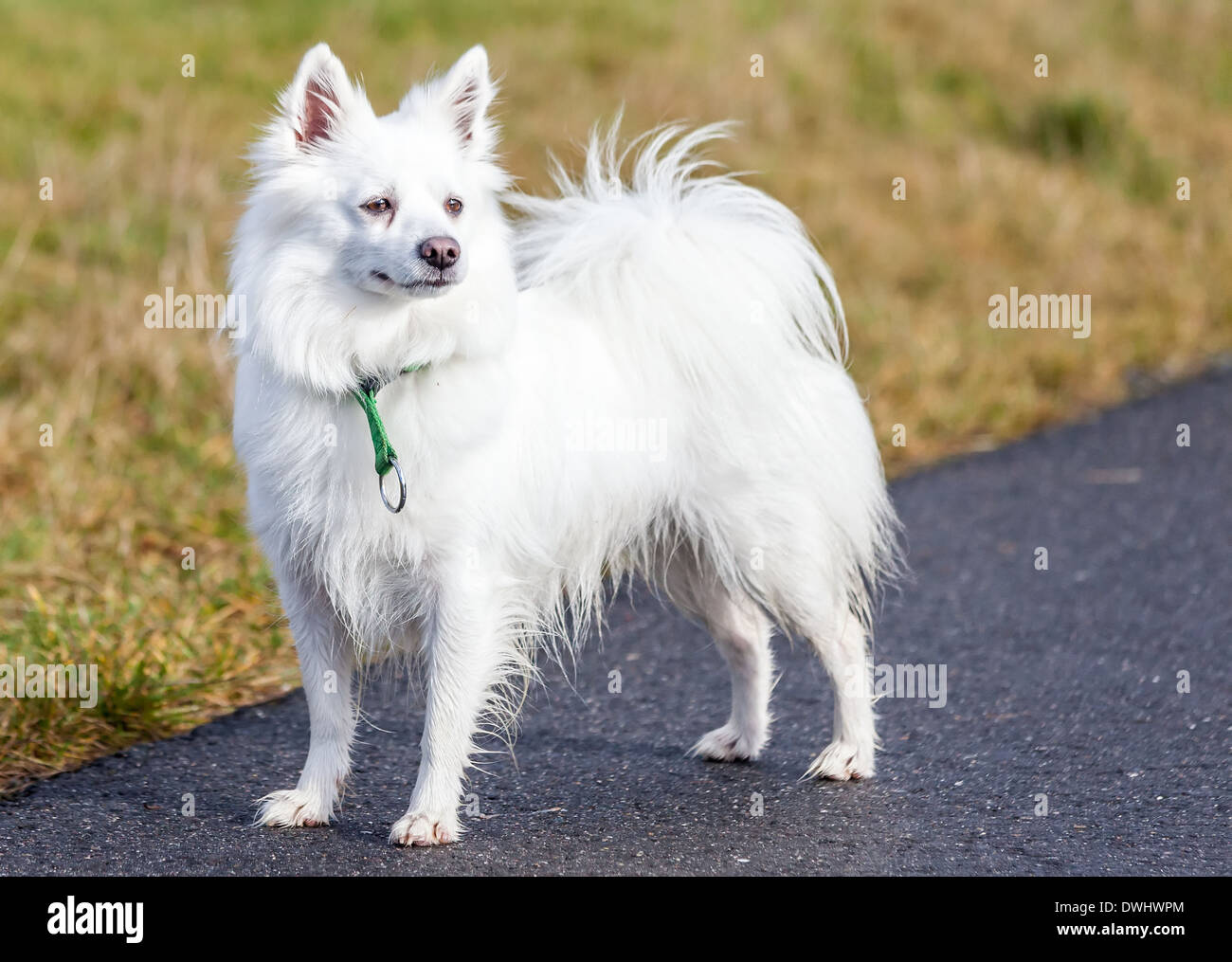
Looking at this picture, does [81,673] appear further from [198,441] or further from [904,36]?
[904,36]

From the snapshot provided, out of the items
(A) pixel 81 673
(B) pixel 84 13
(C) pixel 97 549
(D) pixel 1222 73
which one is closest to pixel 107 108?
(B) pixel 84 13

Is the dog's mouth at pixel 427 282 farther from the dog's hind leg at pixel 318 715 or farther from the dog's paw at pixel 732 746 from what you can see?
the dog's paw at pixel 732 746

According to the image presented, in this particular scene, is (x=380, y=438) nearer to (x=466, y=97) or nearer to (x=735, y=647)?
(x=466, y=97)

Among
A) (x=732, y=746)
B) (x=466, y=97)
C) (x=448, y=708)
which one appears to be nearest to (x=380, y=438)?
(x=448, y=708)

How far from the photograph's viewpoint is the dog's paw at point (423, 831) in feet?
12.3

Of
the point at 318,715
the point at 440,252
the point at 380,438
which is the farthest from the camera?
the point at 318,715

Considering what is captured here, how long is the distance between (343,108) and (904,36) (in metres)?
9.97

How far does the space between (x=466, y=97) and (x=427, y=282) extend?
63 centimetres

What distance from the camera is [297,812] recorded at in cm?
392

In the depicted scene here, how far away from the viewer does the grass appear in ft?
18.1

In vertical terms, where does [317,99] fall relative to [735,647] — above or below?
above

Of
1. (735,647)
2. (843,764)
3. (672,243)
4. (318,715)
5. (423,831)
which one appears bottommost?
(423,831)

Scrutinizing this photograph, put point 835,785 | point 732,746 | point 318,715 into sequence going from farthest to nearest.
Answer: point 732,746 < point 835,785 < point 318,715
